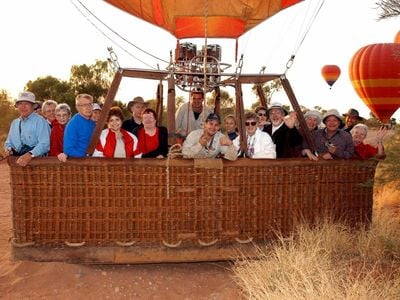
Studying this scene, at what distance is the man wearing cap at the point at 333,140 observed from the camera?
580 cm

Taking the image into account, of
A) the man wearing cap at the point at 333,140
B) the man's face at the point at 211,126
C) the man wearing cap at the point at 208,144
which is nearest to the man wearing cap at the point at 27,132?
the man wearing cap at the point at 208,144

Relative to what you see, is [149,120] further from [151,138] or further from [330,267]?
[330,267]

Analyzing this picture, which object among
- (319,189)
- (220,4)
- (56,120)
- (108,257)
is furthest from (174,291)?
(220,4)

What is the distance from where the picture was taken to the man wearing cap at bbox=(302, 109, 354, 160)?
5805 mm

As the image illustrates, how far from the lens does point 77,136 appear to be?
→ 5137mm

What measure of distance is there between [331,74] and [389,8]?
1999 cm

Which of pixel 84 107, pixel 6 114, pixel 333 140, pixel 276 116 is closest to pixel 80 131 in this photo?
pixel 84 107

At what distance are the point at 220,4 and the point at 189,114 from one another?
1.46 m

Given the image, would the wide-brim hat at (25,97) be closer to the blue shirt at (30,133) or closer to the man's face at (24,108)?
the man's face at (24,108)

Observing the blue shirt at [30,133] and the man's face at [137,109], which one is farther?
the man's face at [137,109]

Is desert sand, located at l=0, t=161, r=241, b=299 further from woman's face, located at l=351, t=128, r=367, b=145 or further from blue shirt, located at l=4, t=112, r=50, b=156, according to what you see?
woman's face, located at l=351, t=128, r=367, b=145

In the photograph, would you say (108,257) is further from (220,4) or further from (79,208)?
(220,4)

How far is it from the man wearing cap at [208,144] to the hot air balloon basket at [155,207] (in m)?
0.12

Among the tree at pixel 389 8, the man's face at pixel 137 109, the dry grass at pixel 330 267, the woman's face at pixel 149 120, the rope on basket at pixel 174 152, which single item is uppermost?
the tree at pixel 389 8
